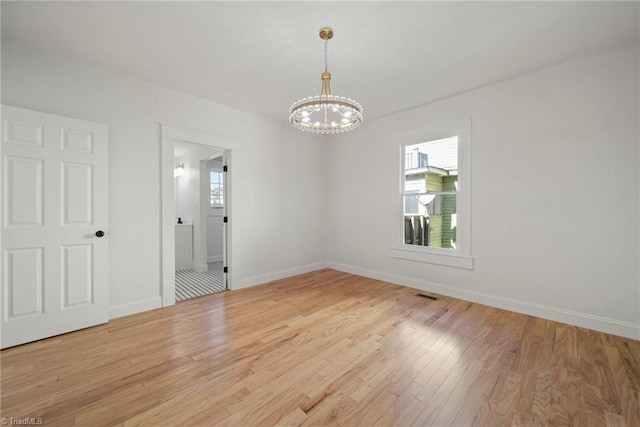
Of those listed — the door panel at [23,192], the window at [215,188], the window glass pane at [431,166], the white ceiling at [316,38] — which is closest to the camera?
the white ceiling at [316,38]

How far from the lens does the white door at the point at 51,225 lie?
7.79ft

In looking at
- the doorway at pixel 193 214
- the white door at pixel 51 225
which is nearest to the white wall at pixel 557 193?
the doorway at pixel 193 214

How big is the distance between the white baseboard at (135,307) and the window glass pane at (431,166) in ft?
12.6

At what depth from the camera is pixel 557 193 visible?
2891mm

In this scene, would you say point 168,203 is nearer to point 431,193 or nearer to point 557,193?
point 431,193

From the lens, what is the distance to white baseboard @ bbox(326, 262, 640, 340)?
2.55 m

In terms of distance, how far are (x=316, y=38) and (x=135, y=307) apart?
3527 millimetres

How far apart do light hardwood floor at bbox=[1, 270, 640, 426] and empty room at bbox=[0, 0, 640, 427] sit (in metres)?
0.02

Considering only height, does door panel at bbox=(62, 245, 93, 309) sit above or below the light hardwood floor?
above

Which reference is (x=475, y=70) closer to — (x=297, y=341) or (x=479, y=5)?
(x=479, y=5)

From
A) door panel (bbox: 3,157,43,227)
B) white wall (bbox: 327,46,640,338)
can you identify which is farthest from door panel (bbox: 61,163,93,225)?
white wall (bbox: 327,46,640,338)

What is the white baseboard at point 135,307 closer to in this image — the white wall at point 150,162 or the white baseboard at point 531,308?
the white wall at point 150,162

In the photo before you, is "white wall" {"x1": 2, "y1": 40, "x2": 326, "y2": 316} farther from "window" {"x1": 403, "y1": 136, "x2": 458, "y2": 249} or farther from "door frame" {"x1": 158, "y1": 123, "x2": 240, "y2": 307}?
"window" {"x1": 403, "y1": 136, "x2": 458, "y2": 249}

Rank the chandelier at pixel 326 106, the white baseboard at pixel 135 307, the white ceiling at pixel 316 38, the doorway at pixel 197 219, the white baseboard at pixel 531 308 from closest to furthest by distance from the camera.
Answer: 1. the white ceiling at pixel 316 38
2. the chandelier at pixel 326 106
3. the white baseboard at pixel 531 308
4. the white baseboard at pixel 135 307
5. the doorway at pixel 197 219
